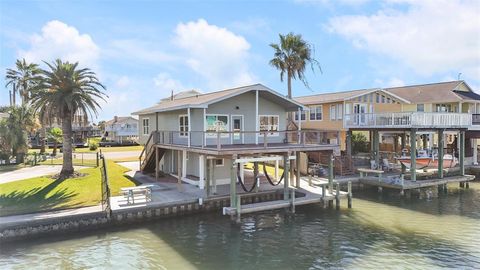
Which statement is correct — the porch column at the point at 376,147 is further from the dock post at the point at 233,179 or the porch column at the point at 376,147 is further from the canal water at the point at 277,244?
the dock post at the point at 233,179

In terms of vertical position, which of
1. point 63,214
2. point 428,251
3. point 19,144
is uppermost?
point 19,144

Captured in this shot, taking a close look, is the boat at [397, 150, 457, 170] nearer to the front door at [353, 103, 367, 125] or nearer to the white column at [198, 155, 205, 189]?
the front door at [353, 103, 367, 125]

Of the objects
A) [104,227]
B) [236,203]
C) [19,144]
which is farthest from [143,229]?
[19,144]

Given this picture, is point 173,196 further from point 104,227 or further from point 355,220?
point 355,220

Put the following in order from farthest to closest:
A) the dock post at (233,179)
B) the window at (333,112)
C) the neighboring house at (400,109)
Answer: the window at (333,112)
the neighboring house at (400,109)
the dock post at (233,179)

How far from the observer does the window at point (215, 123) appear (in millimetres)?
20922

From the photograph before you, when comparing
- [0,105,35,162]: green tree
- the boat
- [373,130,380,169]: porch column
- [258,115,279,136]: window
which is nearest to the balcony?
[258,115,279,136]: window

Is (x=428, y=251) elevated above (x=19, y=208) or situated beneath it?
situated beneath

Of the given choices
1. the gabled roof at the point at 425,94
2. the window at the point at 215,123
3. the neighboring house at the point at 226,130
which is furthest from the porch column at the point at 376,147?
the window at the point at 215,123

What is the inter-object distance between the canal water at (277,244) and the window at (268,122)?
19.8 feet

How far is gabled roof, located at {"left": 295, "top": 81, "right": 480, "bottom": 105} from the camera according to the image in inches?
1273

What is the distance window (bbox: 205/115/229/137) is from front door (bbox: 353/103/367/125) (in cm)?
1296

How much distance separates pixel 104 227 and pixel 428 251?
14.0 metres

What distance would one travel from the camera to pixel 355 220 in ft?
58.3
